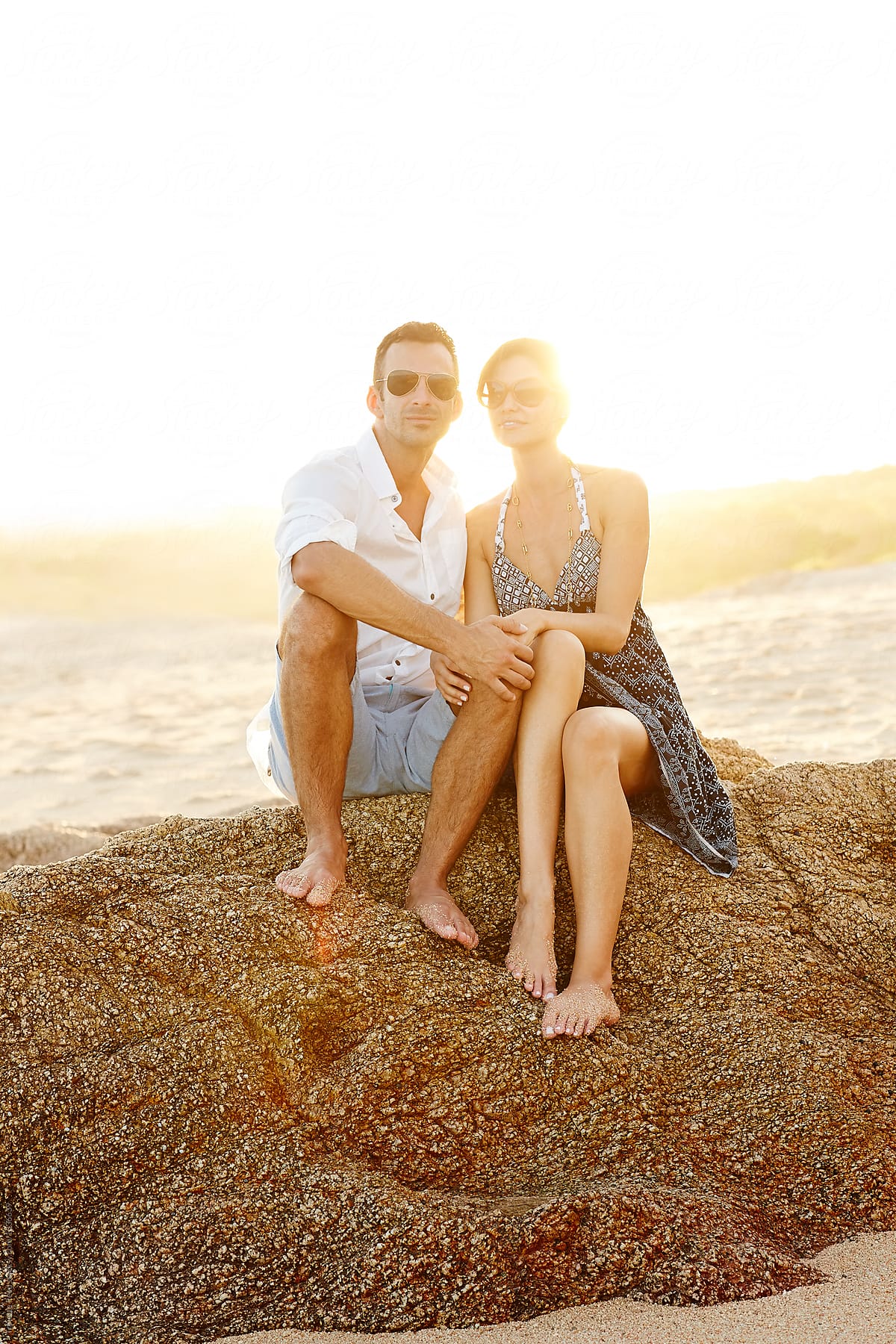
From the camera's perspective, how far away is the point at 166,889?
313cm

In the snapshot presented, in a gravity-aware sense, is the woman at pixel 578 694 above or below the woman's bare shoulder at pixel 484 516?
below

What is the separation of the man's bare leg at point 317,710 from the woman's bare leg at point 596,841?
695 millimetres

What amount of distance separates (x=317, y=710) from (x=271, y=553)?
71.1ft

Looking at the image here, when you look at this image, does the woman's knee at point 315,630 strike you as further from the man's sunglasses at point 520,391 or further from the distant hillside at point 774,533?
the distant hillside at point 774,533

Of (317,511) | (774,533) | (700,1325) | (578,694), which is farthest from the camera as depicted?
(774,533)

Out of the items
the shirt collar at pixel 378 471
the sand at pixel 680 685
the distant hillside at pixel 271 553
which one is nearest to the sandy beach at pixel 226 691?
the sand at pixel 680 685

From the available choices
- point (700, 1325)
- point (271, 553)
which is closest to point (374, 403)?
point (700, 1325)

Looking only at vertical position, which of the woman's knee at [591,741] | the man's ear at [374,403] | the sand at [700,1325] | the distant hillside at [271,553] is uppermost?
the man's ear at [374,403]

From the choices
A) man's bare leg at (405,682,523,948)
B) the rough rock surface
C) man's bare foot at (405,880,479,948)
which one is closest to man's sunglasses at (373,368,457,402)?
man's bare leg at (405,682,523,948)

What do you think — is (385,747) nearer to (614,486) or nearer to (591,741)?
(591,741)

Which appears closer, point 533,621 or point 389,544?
point 533,621

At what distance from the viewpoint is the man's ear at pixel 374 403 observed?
3.99 m

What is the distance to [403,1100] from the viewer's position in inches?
104

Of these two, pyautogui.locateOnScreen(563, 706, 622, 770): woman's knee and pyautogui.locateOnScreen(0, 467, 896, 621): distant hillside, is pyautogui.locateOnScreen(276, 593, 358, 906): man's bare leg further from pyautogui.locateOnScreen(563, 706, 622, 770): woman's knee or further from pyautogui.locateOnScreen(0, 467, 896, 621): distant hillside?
pyautogui.locateOnScreen(0, 467, 896, 621): distant hillside
